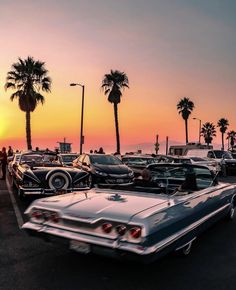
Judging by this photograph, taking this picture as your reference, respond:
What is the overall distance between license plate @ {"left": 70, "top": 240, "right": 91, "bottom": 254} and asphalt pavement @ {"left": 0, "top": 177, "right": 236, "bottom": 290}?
0.37 m

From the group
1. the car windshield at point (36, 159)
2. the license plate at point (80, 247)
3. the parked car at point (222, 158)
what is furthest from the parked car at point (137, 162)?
the license plate at point (80, 247)

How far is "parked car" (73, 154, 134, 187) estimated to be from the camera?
13.4 m

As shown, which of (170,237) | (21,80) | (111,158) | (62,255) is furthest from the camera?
(21,80)

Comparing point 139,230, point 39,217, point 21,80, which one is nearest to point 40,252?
point 39,217

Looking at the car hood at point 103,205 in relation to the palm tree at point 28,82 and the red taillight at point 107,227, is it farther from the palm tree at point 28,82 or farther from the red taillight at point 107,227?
the palm tree at point 28,82

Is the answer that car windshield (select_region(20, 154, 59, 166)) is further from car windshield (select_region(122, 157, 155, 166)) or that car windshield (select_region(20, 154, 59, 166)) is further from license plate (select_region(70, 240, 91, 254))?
license plate (select_region(70, 240, 91, 254))

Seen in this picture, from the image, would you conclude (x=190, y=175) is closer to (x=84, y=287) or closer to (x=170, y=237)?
(x=170, y=237)

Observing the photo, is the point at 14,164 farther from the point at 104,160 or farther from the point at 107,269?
the point at 107,269

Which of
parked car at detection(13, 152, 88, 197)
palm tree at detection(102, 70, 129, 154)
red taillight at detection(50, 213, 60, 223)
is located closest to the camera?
red taillight at detection(50, 213, 60, 223)

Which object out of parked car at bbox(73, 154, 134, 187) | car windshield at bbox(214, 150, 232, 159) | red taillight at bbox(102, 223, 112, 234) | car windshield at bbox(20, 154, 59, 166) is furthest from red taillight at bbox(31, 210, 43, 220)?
car windshield at bbox(214, 150, 232, 159)

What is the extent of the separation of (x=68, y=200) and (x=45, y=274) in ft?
3.58

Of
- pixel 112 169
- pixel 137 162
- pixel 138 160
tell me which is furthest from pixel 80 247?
pixel 138 160

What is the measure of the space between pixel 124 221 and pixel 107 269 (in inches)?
39.8

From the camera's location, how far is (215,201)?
6.29 metres
